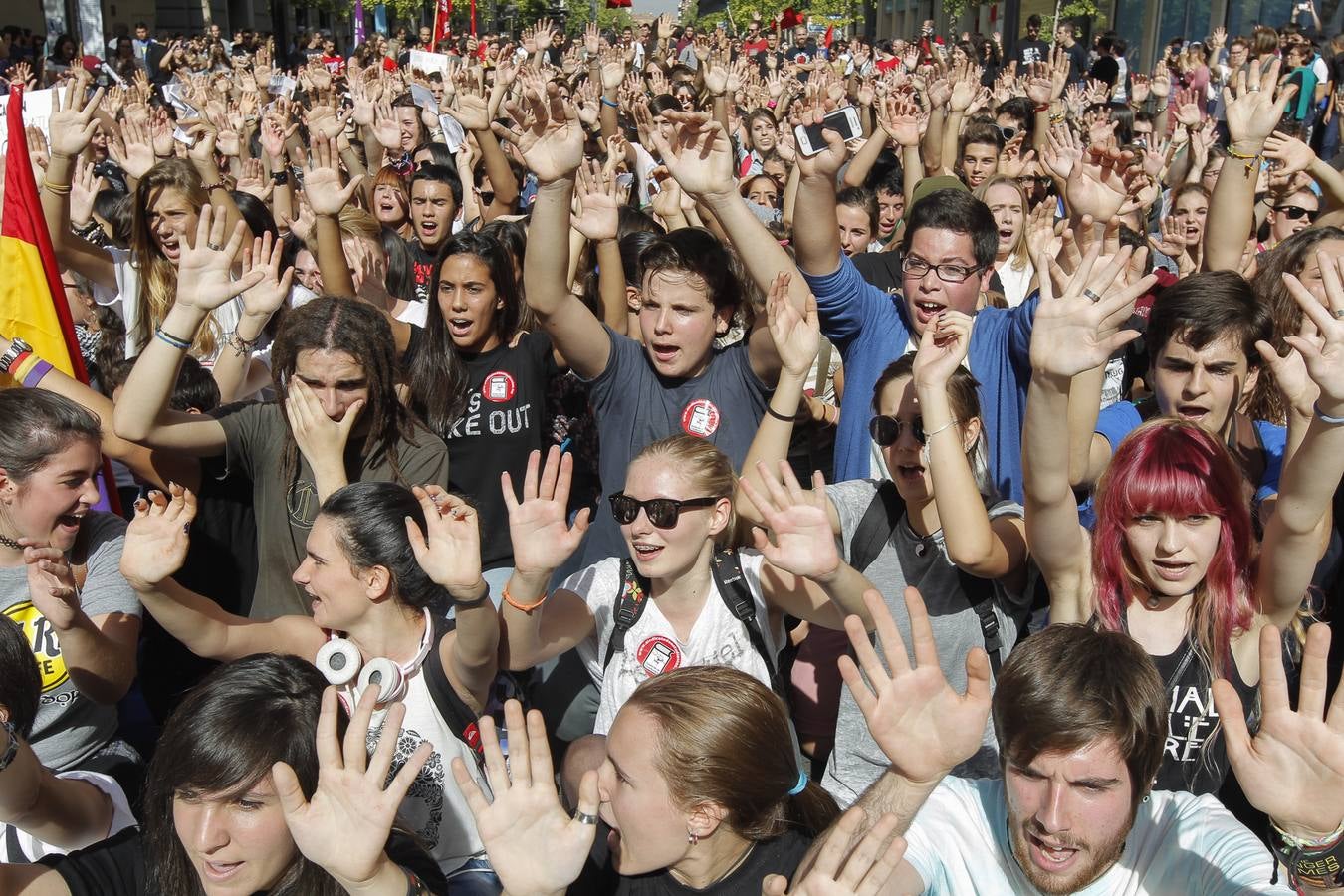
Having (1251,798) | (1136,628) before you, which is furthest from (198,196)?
(1251,798)

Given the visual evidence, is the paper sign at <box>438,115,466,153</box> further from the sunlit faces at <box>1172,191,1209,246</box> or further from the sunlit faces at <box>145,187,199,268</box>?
the sunlit faces at <box>1172,191,1209,246</box>

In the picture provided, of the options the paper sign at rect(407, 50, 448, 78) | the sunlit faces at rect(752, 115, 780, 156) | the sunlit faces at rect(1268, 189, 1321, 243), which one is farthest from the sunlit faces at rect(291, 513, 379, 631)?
the paper sign at rect(407, 50, 448, 78)

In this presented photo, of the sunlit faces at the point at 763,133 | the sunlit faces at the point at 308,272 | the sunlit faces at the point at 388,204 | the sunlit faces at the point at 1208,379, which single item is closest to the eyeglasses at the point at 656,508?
the sunlit faces at the point at 1208,379

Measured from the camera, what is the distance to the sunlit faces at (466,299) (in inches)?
173

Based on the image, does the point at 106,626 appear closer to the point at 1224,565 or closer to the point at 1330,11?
the point at 1224,565

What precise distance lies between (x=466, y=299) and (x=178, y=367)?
44.3 inches

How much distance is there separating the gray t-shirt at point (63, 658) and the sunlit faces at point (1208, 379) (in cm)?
296

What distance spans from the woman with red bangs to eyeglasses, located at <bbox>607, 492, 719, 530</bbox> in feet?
2.65

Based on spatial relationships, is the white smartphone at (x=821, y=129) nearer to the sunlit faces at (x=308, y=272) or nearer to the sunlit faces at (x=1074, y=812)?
the sunlit faces at (x=1074, y=812)

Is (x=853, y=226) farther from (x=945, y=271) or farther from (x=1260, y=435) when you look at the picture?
(x=1260, y=435)

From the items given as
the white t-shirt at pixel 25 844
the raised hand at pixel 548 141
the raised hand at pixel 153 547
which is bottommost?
the white t-shirt at pixel 25 844

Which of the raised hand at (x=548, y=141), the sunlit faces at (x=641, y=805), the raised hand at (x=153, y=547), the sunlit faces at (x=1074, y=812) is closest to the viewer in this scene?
the sunlit faces at (x=1074, y=812)

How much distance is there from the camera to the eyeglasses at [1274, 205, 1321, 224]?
18.6ft

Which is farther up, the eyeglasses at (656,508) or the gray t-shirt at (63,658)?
the eyeglasses at (656,508)
